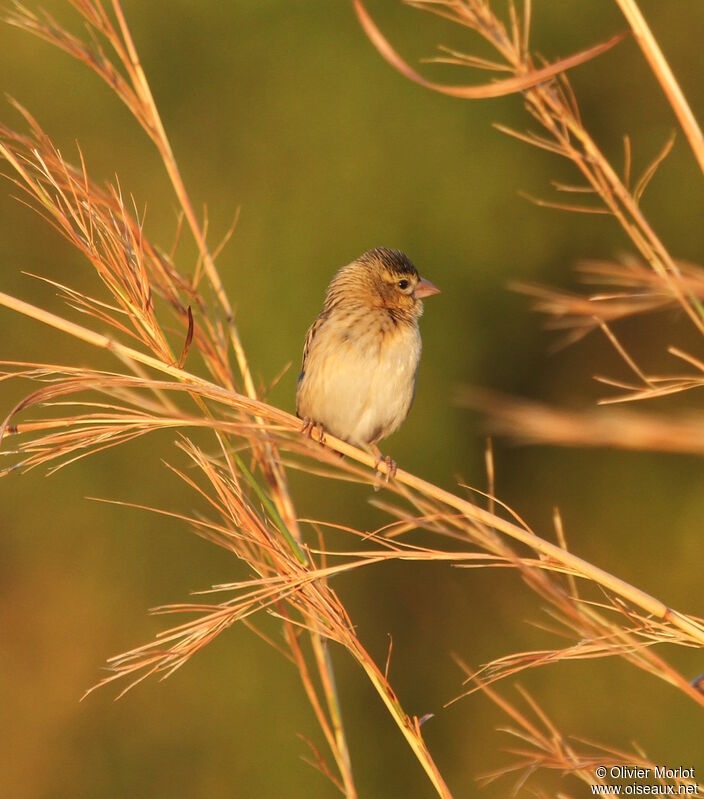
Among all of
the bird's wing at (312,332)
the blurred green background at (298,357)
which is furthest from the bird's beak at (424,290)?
the blurred green background at (298,357)

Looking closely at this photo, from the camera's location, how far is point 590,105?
8.65 metres

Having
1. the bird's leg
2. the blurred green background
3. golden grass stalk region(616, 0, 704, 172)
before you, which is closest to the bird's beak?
the bird's leg

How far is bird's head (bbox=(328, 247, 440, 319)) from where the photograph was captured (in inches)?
169

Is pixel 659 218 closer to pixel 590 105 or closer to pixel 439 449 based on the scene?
pixel 590 105

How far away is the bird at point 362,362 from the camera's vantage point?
13.1 ft

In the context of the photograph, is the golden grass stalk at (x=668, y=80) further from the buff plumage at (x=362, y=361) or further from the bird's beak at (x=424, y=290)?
the bird's beak at (x=424, y=290)

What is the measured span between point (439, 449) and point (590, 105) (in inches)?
117

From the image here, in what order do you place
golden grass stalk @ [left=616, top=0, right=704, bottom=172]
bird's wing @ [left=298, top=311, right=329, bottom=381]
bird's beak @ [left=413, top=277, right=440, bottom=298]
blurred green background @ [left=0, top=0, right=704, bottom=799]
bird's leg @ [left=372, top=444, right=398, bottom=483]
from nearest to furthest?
golden grass stalk @ [left=616, top=0, right=704, bottom=172] < bird's leg @ [left=372, top=444, right=398, bottom=483] < bird's wing @ [left=298, top=311, right=329, bottom=381] < bird's beak @ [left=413, top=277, right=440, bottom=298] < blurred green background @ [left=0, top=0, right=704, bottom=799]

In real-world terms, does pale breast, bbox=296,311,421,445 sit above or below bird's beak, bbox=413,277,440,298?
below

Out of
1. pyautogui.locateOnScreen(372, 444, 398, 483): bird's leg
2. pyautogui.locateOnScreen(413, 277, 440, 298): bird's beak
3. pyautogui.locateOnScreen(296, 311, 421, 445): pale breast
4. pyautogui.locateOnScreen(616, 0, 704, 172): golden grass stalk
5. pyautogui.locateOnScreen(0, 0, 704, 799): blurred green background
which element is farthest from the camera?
pyautogui.locateOnScreen(0, 0, 704, 799): blurred green background

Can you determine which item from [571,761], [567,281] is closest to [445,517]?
[571,761]

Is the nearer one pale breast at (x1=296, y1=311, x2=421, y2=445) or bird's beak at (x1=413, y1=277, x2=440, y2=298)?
pale breast at (x1=296, y1=311, x2=421, y2=445)

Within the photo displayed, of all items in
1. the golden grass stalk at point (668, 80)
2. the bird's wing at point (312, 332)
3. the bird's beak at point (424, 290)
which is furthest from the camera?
the bird's beak at point (424, 290)

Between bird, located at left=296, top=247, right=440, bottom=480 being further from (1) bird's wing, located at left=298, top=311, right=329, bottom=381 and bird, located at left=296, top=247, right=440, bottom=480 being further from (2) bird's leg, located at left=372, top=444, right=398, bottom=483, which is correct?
(2) bird's leg, located at left=372, top=444, right=398, bottom=483
